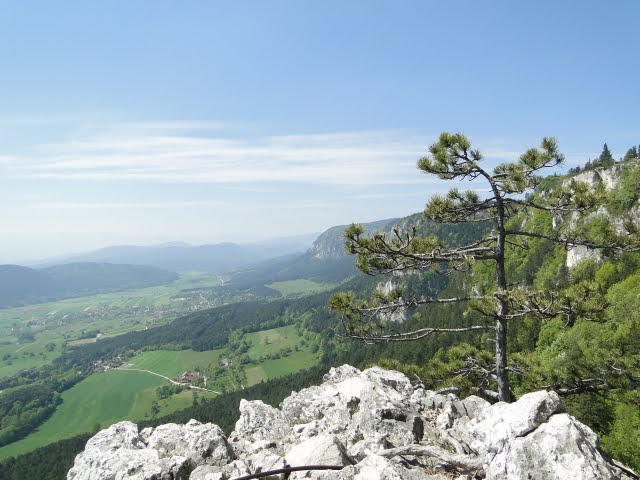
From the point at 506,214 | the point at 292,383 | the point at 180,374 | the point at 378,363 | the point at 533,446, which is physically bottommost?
the point at 180,374

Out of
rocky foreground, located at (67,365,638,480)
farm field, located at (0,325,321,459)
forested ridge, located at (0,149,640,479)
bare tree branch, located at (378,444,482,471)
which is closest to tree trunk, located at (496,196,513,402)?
forested ridge, located at (0,149,640,479)

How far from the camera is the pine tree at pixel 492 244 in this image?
1208cm

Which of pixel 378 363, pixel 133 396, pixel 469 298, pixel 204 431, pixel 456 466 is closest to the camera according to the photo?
pixel 456 466

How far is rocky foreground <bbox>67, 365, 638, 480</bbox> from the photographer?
A: 6.38 metres

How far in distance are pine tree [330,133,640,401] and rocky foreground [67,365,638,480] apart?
99.2 inches

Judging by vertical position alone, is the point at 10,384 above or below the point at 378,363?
below

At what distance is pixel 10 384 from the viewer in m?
178

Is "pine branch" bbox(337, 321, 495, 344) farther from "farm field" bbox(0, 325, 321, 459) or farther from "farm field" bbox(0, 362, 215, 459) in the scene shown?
"farm field" bbox(0, 362, 215, 459)

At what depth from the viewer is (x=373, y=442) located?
927 cm

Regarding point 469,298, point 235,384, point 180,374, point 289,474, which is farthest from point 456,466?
point 180,374

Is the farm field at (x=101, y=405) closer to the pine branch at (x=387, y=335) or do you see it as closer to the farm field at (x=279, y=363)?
the farm field at (x=279, y=363)

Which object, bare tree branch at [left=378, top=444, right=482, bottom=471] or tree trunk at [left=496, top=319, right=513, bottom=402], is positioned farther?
tree trunk at [left=496, top=319, right=513, bottom=402]

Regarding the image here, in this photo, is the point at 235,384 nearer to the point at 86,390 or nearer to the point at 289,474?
the point at 86,390

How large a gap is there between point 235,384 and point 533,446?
158763 millimetres
